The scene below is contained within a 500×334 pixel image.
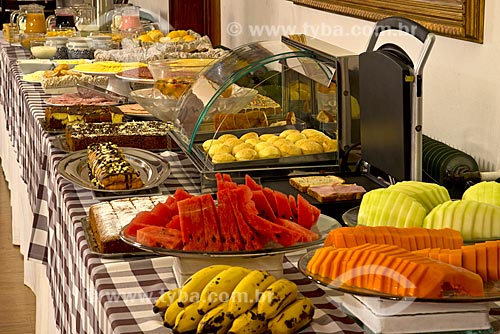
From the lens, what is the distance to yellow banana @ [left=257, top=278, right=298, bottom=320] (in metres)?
1.15

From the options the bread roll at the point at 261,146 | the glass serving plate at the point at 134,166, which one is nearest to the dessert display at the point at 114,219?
the glass serving plate at the point at 134,166

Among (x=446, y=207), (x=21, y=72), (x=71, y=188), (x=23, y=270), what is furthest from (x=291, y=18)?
(x=446, y=207)

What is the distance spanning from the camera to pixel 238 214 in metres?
1.36

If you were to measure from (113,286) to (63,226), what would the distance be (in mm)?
601

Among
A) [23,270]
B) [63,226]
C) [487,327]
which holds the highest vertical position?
[487,327]

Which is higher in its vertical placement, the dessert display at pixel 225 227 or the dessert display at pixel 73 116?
the dessert display at pixel 225 227

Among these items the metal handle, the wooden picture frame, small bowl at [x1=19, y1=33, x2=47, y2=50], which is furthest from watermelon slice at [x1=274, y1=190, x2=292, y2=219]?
small bowl at [x1=19, y1=33, x2=47, y2=50]

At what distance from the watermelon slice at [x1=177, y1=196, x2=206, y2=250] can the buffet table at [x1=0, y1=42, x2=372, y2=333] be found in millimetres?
96

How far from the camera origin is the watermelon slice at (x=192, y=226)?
4.39ft

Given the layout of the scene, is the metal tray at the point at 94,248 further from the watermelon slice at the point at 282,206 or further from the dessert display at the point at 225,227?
the watermelon slice at the point at 282,206

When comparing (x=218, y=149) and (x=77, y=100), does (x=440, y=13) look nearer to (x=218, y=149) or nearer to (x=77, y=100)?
(x=218, y=149)

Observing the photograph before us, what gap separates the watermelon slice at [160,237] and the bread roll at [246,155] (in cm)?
59

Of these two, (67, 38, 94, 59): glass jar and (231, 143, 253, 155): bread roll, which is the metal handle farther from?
(67, 38, 94, 59): glass jar

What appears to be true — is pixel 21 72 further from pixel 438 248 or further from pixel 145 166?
pixel 438 248
